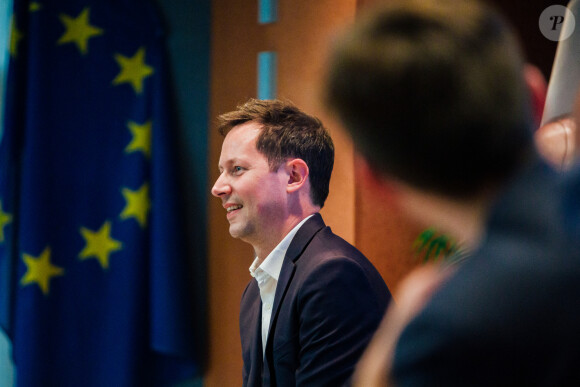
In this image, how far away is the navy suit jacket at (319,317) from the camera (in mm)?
1619

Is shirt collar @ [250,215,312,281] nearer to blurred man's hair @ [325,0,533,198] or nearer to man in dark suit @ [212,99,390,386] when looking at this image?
man in dark suit @ [212,99,390,386]

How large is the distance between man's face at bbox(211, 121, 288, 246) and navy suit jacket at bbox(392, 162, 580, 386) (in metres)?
1.41

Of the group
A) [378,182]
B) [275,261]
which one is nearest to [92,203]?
[275,261]

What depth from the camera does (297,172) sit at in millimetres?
2045

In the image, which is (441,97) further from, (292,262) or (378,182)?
(292,262)

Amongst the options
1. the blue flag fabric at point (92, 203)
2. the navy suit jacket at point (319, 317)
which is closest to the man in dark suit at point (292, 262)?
the navy suit jacket at point (319, 317)

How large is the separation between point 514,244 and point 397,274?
7.19 feet

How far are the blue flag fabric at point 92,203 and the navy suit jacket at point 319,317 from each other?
1.26m

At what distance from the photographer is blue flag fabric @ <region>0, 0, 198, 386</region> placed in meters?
2.89

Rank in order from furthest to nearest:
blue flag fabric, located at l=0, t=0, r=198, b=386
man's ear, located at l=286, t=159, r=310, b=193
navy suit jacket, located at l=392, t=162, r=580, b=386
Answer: blue flag fabric, located at l=0, t=0, r=198, b=386, man's ear, located at l=286, t=159, r=310, b=193, navy suit jacket, located at l=392, t=162, r=580, b=386

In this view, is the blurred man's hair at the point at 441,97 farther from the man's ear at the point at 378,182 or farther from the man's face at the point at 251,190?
the man's face at the point at 251,190

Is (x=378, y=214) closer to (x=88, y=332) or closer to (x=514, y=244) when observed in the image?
(x=88, y=332)

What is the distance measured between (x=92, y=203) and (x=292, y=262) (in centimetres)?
152

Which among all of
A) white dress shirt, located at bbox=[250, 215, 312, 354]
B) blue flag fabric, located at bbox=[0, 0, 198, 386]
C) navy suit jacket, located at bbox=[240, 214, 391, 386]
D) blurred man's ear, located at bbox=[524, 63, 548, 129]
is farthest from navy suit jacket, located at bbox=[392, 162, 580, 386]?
blue flag fabric, located at bbox=[0, 0, 198, 386]
